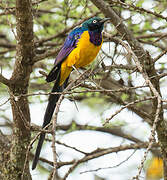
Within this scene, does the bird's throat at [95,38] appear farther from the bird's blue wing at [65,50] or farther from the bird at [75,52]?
the bird's blue wing at [65,50]

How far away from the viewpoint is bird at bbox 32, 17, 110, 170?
11.2 feet

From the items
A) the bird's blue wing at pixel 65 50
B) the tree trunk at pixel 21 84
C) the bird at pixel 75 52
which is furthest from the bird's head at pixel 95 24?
the tree trunk at pixel 21 84

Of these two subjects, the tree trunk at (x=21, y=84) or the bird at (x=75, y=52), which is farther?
the bird at (x=75, y=52)

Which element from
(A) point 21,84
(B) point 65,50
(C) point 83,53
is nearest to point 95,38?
(C) point 83,53

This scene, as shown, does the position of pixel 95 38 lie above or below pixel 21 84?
above

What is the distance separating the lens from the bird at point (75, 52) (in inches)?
135

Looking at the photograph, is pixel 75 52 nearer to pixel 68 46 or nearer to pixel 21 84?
pixel 68 46

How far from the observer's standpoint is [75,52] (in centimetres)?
347

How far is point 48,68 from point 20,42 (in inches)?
69.4

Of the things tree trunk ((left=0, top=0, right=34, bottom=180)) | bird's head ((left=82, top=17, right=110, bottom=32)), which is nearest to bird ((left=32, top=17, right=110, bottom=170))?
bird's head ((left=82, top=17, right=110, bottom=32))

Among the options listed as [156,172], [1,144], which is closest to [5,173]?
[1,144]

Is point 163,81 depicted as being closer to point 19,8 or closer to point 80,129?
point 80,129

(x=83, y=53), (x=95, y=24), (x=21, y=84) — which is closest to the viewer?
(x=21, y=84)

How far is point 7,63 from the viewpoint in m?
4.91
